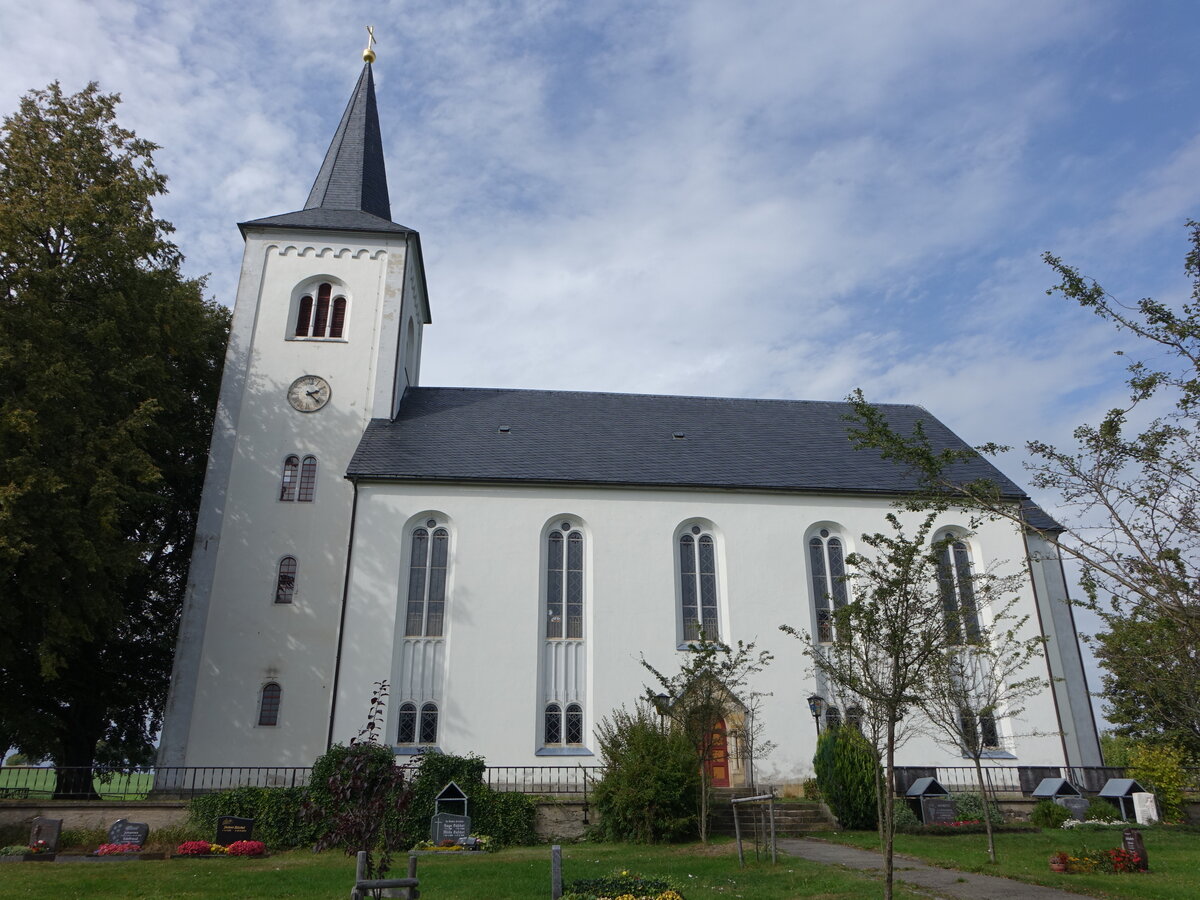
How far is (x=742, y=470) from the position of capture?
25.2 metres

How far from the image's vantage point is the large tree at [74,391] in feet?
57.4

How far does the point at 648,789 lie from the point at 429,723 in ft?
22.6

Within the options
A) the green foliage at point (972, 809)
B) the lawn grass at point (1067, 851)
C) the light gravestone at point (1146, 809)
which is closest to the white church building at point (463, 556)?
the green foliage at point (972, 809)

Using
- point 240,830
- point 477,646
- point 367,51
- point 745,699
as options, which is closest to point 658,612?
point 745,699

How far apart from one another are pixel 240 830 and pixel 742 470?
15.9m

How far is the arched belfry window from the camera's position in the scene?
26.7 m

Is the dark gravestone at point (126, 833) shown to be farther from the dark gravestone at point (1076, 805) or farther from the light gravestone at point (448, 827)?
the dark gravestone at point (1076, 805)

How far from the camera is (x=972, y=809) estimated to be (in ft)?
64.1

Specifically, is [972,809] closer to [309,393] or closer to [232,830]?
[232,830]

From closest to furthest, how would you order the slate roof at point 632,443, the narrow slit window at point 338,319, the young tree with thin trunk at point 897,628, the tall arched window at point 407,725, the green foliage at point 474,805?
1. the young tree with thin trunk at point 897,628
2. the green foliage at point 474,805
3. the tall arched window at point 407,725
4. the slate roof at point 632,443
5. the narrow slit window at point 338,319

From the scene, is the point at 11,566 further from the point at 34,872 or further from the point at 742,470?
the point at 742,470

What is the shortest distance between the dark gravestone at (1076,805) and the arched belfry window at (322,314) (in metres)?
23.5

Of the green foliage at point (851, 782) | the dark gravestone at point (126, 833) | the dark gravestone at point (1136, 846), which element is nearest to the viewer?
the dark gravestone at point (1136, 846)

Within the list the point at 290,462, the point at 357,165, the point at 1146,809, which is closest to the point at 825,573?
the point at 1146,809
